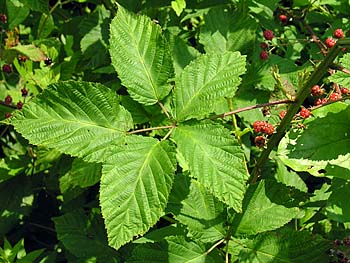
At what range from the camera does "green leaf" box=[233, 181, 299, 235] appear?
6.01 feet

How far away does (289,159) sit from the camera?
1.91 meters

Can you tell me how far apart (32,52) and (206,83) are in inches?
45.9

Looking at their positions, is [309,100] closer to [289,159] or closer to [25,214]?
[289,159]

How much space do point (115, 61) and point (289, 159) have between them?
2.32ft

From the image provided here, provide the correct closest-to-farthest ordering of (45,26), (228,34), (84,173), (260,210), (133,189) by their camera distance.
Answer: (133,189)
(260,210)
(84,173)
(228,34)
(45,26)

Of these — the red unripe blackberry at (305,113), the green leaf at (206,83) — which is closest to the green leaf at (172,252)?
the green leaf at (206,83)

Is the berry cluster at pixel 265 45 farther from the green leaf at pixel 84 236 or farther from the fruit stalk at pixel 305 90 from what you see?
the green leaf at pixel 84 236

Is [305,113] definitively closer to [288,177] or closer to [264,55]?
[264,55]

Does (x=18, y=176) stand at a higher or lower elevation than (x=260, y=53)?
lower

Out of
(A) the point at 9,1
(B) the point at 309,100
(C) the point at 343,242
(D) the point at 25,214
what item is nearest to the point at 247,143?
(C) the point at 343,242

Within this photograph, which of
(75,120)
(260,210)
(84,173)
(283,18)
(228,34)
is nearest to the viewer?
(75,120)

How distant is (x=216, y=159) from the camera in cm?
157

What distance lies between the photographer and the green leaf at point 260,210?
6.01ft

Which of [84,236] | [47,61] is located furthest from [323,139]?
[47,61]
